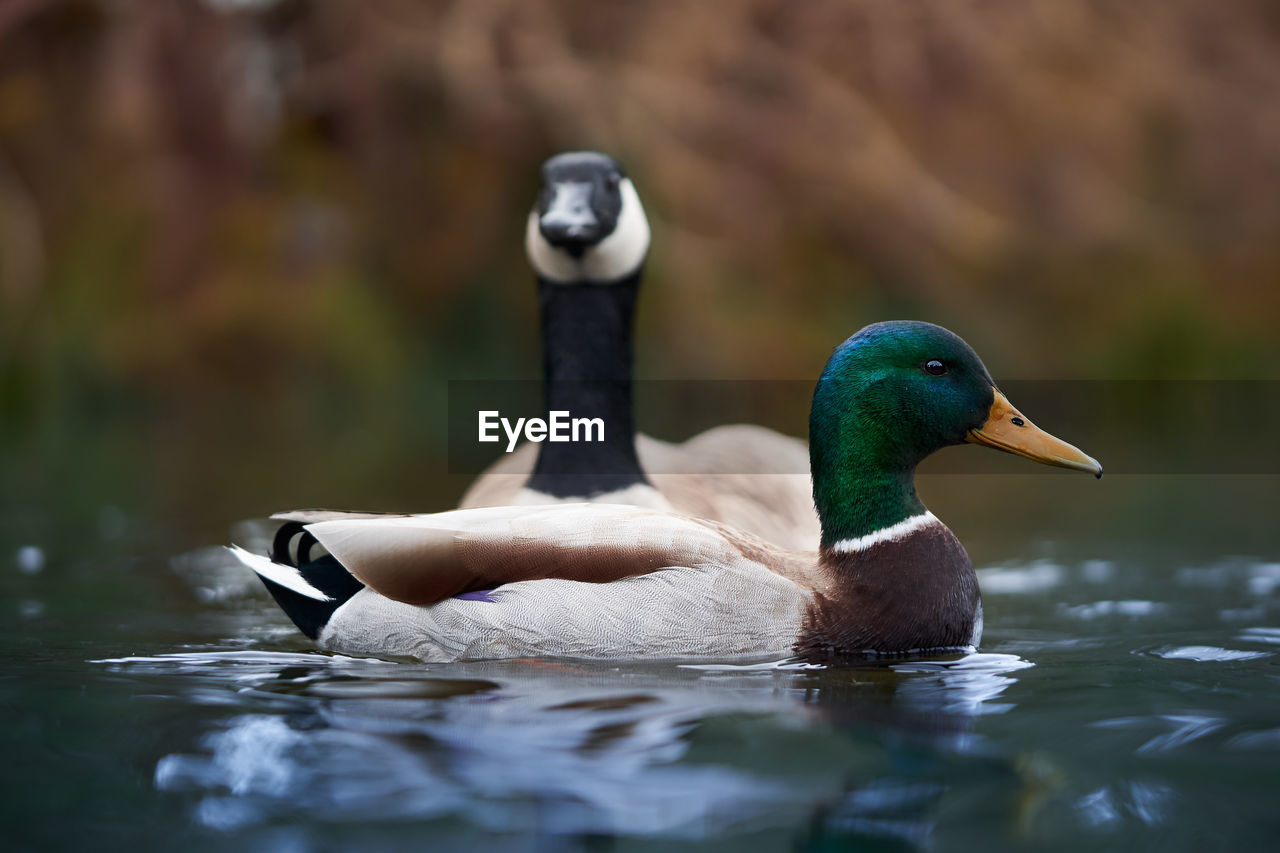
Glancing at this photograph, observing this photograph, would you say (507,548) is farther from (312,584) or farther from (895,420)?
(895,420)

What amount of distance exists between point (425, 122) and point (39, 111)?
150 inches

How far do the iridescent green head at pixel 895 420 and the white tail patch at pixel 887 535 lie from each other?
0.06 ft

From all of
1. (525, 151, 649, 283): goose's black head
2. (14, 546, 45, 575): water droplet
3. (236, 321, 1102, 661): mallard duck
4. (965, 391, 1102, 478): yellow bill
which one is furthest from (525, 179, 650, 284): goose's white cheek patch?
(14, 546, 45, 575): water droplet

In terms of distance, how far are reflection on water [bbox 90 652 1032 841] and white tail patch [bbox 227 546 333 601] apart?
0.92 feet

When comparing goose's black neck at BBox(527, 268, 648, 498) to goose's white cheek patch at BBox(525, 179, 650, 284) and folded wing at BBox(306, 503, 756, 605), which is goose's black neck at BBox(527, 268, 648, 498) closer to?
goose's white cheek patch at BBox(525, 179, 650, 284)

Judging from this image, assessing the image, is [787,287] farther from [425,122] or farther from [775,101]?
[425,122]

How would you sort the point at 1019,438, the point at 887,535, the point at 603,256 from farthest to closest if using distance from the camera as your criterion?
the point at 603,256
the point at 1019,438
the point at 887,535

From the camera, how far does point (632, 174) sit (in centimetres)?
1379

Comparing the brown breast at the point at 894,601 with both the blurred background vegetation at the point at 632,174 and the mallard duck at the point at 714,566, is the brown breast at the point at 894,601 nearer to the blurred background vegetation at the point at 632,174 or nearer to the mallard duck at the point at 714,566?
the mallard duck at the point at 714,566

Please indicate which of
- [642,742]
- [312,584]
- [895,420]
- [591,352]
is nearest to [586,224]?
[591,352]

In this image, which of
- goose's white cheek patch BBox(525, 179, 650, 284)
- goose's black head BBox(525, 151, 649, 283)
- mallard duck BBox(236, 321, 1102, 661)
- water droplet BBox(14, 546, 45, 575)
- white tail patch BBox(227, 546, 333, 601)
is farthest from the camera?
water droplet BBox(14, 546, 45, 575)

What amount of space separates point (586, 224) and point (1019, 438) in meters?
1.69

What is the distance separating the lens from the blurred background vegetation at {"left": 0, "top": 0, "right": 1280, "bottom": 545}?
13516mm

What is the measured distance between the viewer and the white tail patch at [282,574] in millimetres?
4203
